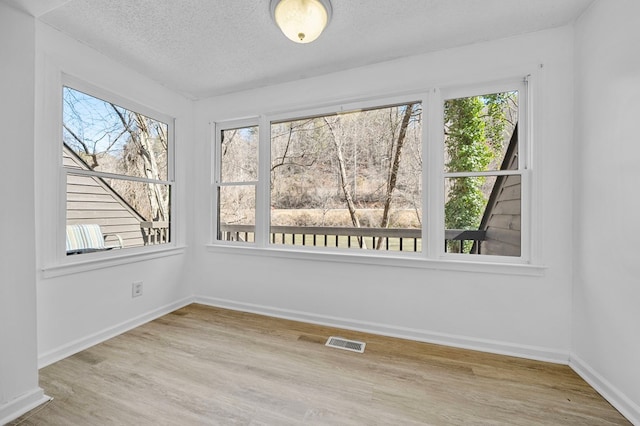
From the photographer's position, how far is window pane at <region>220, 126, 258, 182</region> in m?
3.07

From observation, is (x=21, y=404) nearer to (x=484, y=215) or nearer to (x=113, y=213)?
(x=113, y=213)

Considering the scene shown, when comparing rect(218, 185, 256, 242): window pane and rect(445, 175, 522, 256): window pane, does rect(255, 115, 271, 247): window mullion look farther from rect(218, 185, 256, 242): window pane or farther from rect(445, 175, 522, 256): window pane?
rect(445, 175, 522, 256): window pane

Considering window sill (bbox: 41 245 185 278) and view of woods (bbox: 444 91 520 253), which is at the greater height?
view of woods (bbox: 444 91 520 253)

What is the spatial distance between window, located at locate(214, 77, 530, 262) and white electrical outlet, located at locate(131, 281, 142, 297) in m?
0.90

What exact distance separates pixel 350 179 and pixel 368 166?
21cm

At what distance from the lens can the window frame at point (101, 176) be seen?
2018 mm

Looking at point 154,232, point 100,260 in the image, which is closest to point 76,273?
point 100,260

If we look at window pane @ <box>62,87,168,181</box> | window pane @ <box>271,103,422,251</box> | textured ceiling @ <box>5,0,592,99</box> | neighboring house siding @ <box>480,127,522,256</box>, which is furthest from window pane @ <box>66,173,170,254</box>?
neighboring house siding @ <box>480,127,522,256</box>

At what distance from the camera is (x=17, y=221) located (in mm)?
1464

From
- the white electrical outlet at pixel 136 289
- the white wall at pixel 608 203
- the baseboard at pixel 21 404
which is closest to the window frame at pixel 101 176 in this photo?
the white electrical outlet at pixel 136 289

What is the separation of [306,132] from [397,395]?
2.37 m

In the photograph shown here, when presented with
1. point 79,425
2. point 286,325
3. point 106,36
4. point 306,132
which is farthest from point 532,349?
point 106,36

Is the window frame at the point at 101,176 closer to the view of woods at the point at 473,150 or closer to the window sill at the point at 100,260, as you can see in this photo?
the window sill at the point at 100,260

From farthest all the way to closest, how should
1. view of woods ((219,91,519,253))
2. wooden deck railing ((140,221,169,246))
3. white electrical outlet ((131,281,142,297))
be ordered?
wooden deck railing ((140,221,169,246)), white electrical outlet ((131,281,142,297)), view of woods ((219,91,519,253))
